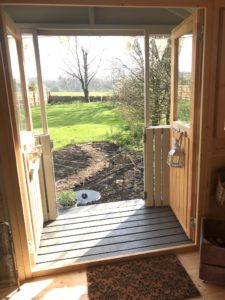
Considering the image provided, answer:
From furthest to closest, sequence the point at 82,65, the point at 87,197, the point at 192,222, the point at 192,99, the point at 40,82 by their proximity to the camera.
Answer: the point at 82,65
the point at 87,197
the point at 40,82
the point at 192,222
the point at 192,99

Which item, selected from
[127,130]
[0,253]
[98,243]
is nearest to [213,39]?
[98,243]

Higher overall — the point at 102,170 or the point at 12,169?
the point at 12,169

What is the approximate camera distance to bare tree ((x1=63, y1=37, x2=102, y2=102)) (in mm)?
3533

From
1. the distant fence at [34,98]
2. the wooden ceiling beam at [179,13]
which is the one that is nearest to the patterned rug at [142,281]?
the distant fence at [34,98]

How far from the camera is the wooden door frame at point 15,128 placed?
62.6 inches

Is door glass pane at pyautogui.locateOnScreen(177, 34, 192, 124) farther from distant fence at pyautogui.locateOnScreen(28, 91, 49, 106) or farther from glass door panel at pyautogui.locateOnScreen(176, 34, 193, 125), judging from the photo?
distant fence at pyautogui.locateOnScreen(28, 91, 49, 106)

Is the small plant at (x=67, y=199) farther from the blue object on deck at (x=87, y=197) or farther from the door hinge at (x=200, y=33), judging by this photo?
the door hinge at (x=200, y=33)

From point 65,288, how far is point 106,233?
722mm

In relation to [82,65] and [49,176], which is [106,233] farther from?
[82,65]

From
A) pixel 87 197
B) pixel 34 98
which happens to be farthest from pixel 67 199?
pixel 34 98

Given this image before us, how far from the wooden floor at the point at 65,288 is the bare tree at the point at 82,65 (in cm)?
268

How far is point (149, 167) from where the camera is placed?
2.83 m

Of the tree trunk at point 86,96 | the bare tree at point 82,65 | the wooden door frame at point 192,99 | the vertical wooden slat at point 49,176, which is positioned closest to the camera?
the wooden door frame at point 192,99

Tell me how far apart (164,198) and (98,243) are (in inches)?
40.1
